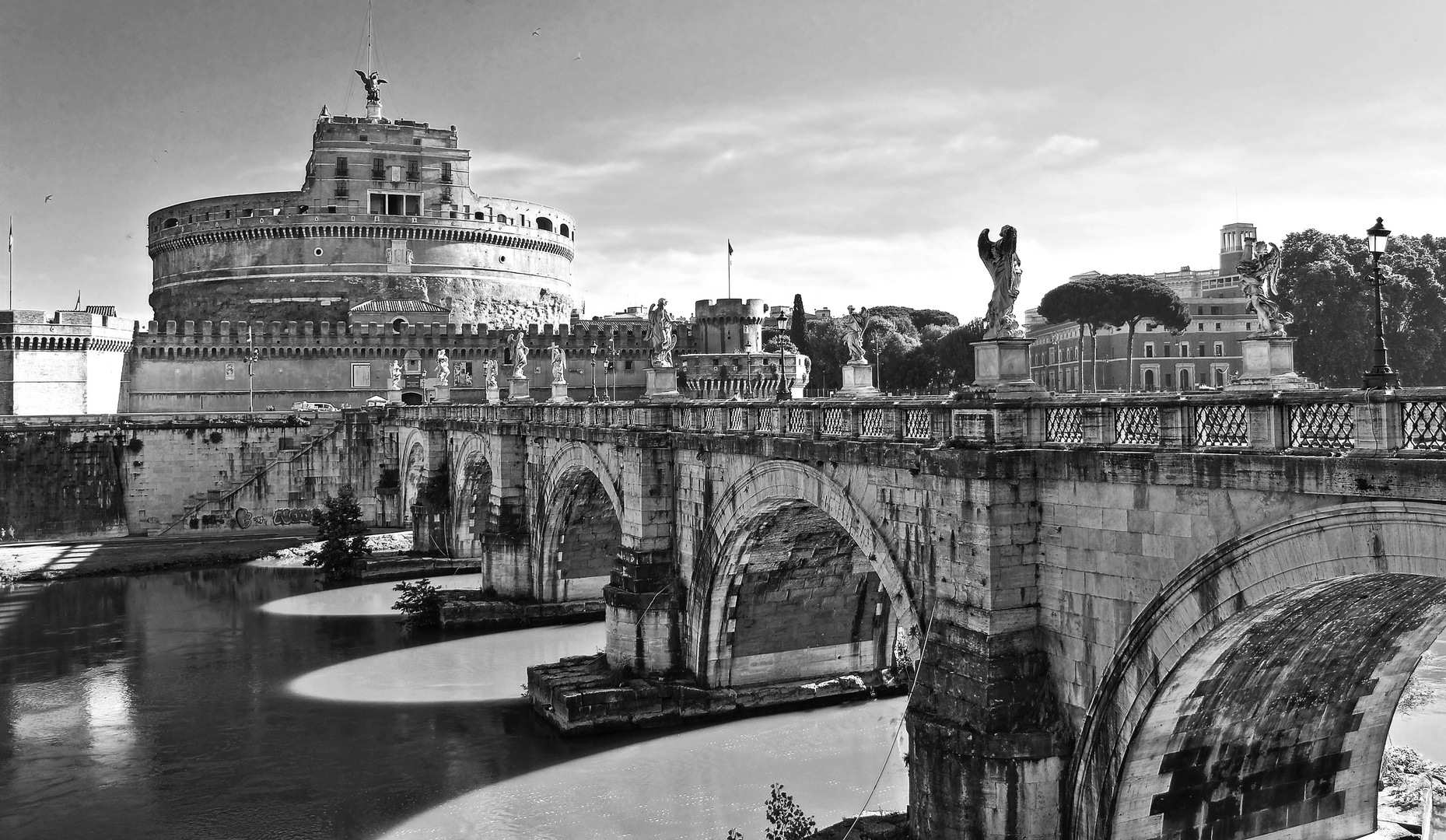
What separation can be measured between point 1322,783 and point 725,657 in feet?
37.9

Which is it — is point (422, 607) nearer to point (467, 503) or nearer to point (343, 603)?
point (343, 603)

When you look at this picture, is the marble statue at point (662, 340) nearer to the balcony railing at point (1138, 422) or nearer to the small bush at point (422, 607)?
the balcony railing at point (1138, 422)

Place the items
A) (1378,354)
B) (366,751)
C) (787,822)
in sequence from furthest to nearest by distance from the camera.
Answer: (366,751), (787,822), (1378,354)

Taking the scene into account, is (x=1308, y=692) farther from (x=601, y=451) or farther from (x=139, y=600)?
(x=139, y=600)

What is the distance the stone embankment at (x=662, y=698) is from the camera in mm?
22406

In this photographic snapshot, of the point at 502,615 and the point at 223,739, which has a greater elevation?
the point at 502,615

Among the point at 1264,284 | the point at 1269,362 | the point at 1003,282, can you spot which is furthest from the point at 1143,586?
the point at 1003,282

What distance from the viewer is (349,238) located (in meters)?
83.4

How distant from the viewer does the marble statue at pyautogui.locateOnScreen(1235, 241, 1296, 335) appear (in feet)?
37.2

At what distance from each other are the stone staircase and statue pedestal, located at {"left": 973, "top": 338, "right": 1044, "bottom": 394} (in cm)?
5003

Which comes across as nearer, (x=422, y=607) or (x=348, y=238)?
(x=422, y=607)

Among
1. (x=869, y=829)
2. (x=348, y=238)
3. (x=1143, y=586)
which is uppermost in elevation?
(x=348, y=238)

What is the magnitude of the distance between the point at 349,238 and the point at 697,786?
7150 cm

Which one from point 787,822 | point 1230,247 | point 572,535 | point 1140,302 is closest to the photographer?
point 787,822
